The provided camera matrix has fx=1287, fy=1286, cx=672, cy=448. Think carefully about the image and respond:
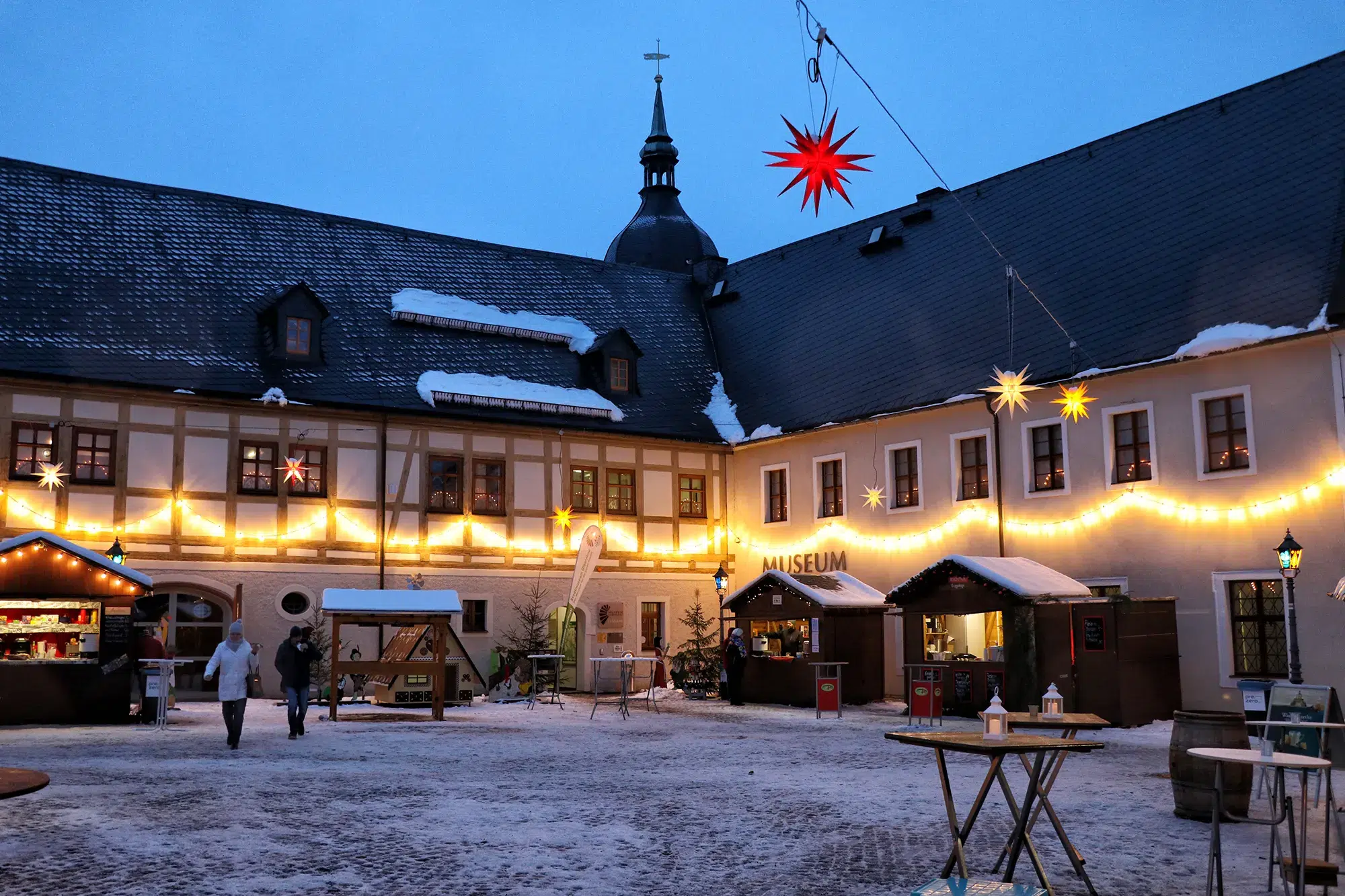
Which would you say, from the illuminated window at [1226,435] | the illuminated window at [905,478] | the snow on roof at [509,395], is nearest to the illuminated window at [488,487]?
the snow on roof at [509,395]

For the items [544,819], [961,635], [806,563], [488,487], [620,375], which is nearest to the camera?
[544,819]

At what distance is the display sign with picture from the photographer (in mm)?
10422

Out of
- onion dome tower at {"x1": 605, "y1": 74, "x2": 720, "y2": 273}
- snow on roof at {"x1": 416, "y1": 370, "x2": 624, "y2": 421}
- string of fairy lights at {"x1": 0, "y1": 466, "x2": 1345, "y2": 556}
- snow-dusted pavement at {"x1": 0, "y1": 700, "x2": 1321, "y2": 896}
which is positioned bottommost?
snow-dusted pavement at {"x1": 0, "y1": 700, "x2": 1321, "y2": 896}

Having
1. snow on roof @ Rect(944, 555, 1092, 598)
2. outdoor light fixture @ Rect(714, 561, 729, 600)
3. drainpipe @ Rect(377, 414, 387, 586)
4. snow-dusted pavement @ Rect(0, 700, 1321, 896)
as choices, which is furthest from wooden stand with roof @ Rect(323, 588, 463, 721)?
snow on roof @ Rect(944, 555, 1092, 598)

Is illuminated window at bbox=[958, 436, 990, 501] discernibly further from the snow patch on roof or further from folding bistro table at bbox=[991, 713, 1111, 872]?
folding bistro table at bbox=[991, 713, 1111, 872]

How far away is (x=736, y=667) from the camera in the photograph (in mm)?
23406

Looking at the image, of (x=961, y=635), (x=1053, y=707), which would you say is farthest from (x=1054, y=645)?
(x=1053, y=707)

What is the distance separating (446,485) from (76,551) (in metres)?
8.13

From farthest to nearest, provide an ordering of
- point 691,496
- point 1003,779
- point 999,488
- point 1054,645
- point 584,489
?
point 691,496 → point 584,489 → point 999,488 → point 1054,645 → point 1003,779

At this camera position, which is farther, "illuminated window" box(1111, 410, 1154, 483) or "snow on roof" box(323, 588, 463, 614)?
"illuminated window" box(1111, 410, 1154, 483)

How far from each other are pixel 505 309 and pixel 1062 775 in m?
18.4

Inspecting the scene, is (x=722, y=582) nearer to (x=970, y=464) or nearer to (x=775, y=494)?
(x=775, y=494)

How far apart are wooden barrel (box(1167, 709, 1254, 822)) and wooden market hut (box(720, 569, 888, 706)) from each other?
11.9m

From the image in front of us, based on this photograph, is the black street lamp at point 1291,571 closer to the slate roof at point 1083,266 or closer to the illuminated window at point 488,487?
the slate roof at point 1083,266
